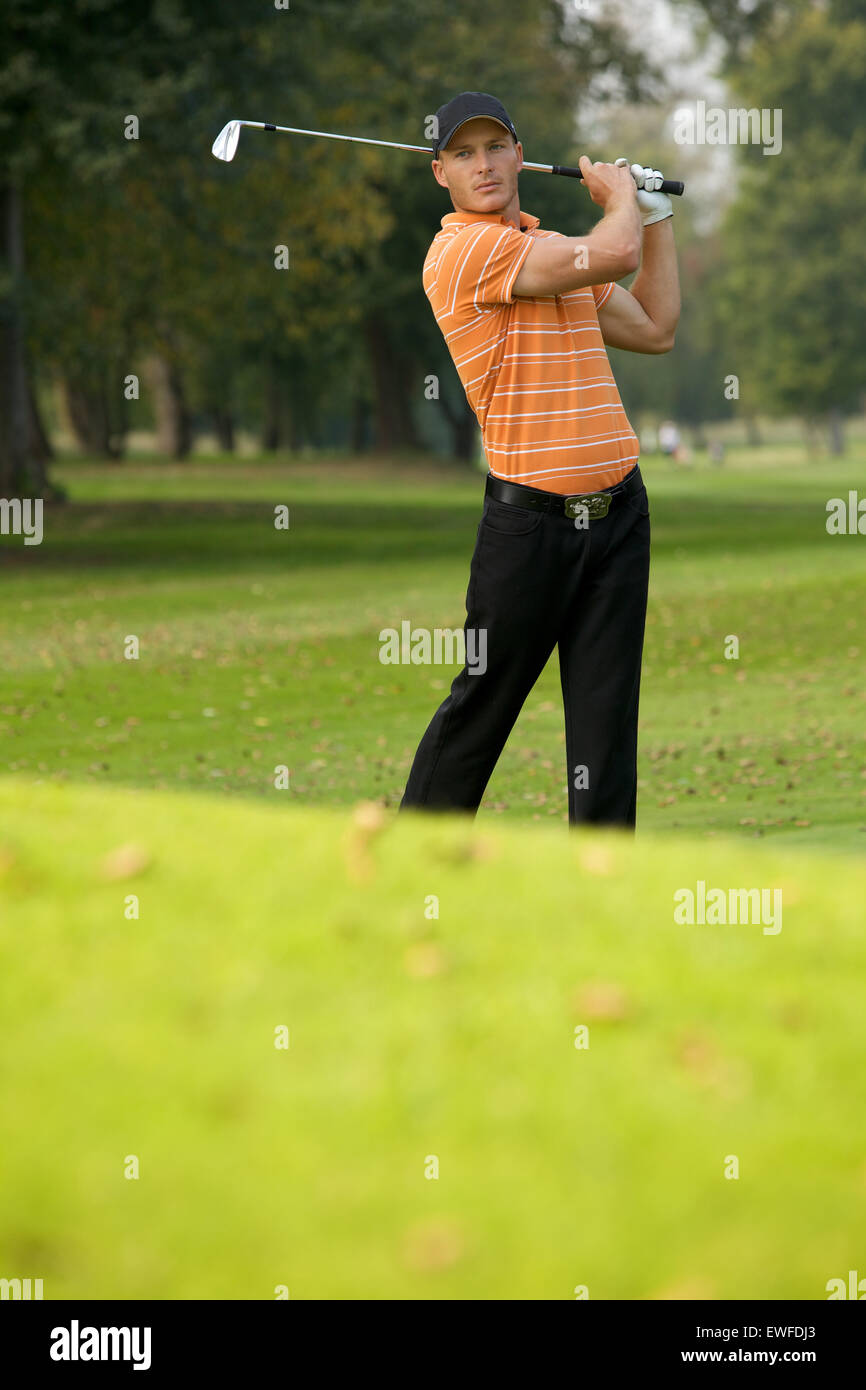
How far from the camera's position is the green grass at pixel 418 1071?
2.74 metres

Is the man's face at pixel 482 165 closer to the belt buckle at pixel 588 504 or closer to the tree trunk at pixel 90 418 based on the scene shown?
the belt buckle at pixel 588 504

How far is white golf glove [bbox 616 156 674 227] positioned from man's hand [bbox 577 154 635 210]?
0.24m

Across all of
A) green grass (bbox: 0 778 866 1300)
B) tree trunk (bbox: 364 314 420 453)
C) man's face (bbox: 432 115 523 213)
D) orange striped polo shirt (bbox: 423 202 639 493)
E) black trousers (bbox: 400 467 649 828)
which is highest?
tree trunk (bbox: 364 314 420 453)

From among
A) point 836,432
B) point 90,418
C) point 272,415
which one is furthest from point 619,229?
point 836,432

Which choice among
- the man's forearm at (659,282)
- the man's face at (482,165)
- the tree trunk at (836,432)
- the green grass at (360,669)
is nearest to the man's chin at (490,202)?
the man's face at (482,165)

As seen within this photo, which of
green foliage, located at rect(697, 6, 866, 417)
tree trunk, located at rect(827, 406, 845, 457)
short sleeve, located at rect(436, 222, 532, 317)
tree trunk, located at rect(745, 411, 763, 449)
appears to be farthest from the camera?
tree trunk, located at rect(745, 411, 763, 449)

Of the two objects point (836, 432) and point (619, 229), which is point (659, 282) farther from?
point (836, 432)

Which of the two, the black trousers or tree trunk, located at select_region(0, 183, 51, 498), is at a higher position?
tree trunk, located at select_region(0, 183, 51, 498)

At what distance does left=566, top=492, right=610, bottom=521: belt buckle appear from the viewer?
4969 mm

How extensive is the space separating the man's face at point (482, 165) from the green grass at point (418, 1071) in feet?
A: 6.65

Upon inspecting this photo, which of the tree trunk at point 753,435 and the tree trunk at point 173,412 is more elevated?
the tree trunk at point 753,435

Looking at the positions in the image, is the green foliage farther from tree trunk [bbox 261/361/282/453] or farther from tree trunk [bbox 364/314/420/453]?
tree trunk [bbox 364/314/420/453]

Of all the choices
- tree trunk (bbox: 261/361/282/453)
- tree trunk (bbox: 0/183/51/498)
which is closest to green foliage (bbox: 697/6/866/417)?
tree trunk (bbox: 261/361/282/453)
